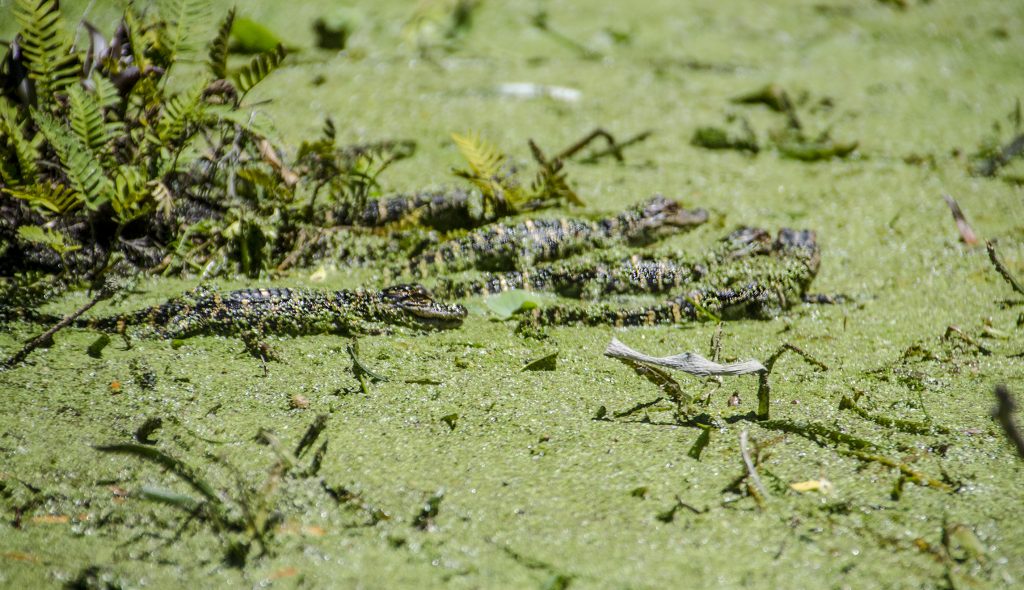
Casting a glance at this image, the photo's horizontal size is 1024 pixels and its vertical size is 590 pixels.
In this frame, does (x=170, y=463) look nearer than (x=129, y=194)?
Yes

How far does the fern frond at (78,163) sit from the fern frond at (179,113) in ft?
0.39

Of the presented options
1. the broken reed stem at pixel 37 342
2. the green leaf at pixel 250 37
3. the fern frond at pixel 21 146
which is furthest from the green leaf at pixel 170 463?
the green leaf at pixel 250 37

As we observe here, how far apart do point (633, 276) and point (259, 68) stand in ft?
2.49

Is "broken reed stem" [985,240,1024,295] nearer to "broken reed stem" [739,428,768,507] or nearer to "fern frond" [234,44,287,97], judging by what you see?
"broken reed stem" [739,428,768,507]

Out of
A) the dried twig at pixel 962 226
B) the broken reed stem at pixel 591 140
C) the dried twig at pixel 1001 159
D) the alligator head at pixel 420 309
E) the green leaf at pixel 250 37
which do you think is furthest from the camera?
the green leaf at pixel 250 37

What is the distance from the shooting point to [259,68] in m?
1.36

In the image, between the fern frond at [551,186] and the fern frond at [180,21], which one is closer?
the fern frond at [180,21]

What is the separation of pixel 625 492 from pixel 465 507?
0.63ft

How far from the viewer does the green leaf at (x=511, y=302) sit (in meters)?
1.39

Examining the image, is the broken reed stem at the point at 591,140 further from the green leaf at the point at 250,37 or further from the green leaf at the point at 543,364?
the green leaf at the point at 250,37

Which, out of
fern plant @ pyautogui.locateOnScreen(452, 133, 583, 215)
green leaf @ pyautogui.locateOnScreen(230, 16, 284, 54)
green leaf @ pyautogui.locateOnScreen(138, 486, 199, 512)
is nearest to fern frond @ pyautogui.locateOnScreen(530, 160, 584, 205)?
fern plant @ pyautogui.locateOnScreen(452, 133, 583, 215)

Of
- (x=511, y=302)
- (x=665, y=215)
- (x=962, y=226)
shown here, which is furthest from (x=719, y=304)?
(x=962, y=226)

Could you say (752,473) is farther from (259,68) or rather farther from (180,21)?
(180,21)

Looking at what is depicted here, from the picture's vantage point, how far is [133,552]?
827 millimetres
